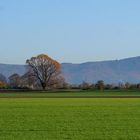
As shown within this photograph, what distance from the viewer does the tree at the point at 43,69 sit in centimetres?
14575

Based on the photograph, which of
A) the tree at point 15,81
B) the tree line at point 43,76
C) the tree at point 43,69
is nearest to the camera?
the tree line at point 43,76

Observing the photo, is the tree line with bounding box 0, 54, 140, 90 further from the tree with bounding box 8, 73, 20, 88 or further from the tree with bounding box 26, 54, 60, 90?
the tree with bounding box 8, 73, 20, 88

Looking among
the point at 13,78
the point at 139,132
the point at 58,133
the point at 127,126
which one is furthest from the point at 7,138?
the point at 13,78

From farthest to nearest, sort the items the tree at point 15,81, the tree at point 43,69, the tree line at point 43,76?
the tree at point 15,81
the tree at point 43,69
the tree line at point 43,76

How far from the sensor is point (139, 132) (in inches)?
912

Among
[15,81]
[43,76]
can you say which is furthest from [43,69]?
[15,81]

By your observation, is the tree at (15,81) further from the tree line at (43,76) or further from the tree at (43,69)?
the tree at (43,69)

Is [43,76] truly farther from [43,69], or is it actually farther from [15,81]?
[15,81]

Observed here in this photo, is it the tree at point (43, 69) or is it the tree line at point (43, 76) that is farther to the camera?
the tree at point (43, 69)

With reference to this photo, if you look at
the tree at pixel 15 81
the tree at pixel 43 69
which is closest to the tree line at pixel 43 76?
the tree at pixel 43 69

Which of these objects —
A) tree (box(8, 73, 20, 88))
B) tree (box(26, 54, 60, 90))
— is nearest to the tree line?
tree (box(26, 54, 60, 90))

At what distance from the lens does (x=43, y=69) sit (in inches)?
5856

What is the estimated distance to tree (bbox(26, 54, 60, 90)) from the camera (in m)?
146

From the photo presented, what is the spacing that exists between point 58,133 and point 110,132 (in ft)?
7.54
